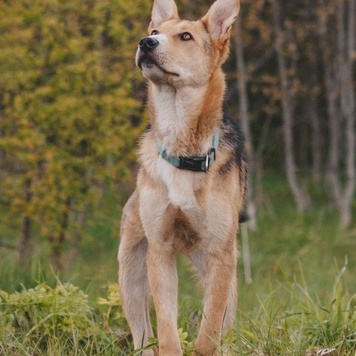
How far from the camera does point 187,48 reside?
5.14 meters

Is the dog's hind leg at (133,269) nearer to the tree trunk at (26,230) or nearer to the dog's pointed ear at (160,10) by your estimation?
the dog's pointed ear at (160,10)

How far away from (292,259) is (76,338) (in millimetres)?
8323

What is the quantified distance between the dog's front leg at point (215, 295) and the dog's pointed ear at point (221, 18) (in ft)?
4.05

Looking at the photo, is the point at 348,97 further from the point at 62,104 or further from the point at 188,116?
the point at 188,116

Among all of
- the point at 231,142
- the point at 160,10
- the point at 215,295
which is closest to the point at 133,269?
the point at 215,295

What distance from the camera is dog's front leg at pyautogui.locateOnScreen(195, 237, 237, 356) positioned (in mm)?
5039

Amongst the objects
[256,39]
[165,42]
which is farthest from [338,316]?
Result: [256,39]

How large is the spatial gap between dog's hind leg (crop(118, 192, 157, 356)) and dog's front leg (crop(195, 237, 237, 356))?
0.60 m

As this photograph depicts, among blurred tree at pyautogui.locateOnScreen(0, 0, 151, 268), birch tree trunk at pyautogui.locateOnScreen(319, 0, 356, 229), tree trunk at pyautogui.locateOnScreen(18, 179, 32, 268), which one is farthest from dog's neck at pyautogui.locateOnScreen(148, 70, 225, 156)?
birch tree trunk at pyautogui.locateOnScreen(319, 0, 356, 229)

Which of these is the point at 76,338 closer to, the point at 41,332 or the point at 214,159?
the point at 41,332

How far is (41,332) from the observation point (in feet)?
17.9

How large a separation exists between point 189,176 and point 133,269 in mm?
874

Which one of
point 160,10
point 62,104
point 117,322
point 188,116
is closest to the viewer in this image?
point 188,116

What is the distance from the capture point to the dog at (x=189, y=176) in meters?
5.05
